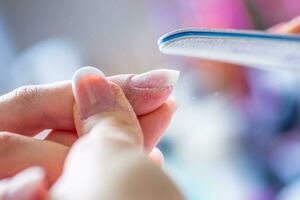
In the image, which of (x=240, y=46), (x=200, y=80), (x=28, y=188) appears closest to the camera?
(x=28, y=188)

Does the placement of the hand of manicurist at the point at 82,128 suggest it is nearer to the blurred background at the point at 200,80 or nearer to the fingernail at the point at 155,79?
the fingernail at the point at 155,79

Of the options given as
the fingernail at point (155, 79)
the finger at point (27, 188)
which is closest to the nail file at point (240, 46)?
the fingernail at point (155, 79)

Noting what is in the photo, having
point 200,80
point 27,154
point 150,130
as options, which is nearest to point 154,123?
point 150,130

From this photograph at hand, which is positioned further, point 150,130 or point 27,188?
point 150,130

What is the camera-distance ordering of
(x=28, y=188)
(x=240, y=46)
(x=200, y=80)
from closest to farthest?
(x=28, y=188)
(x=240, y=46)
(x=200, y=80)

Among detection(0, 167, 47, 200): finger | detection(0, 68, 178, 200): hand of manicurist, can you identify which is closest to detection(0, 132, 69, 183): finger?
detection(0, 68, 178, 200): hand of manicurist

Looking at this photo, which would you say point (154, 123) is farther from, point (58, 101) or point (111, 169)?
point (111, 169)
